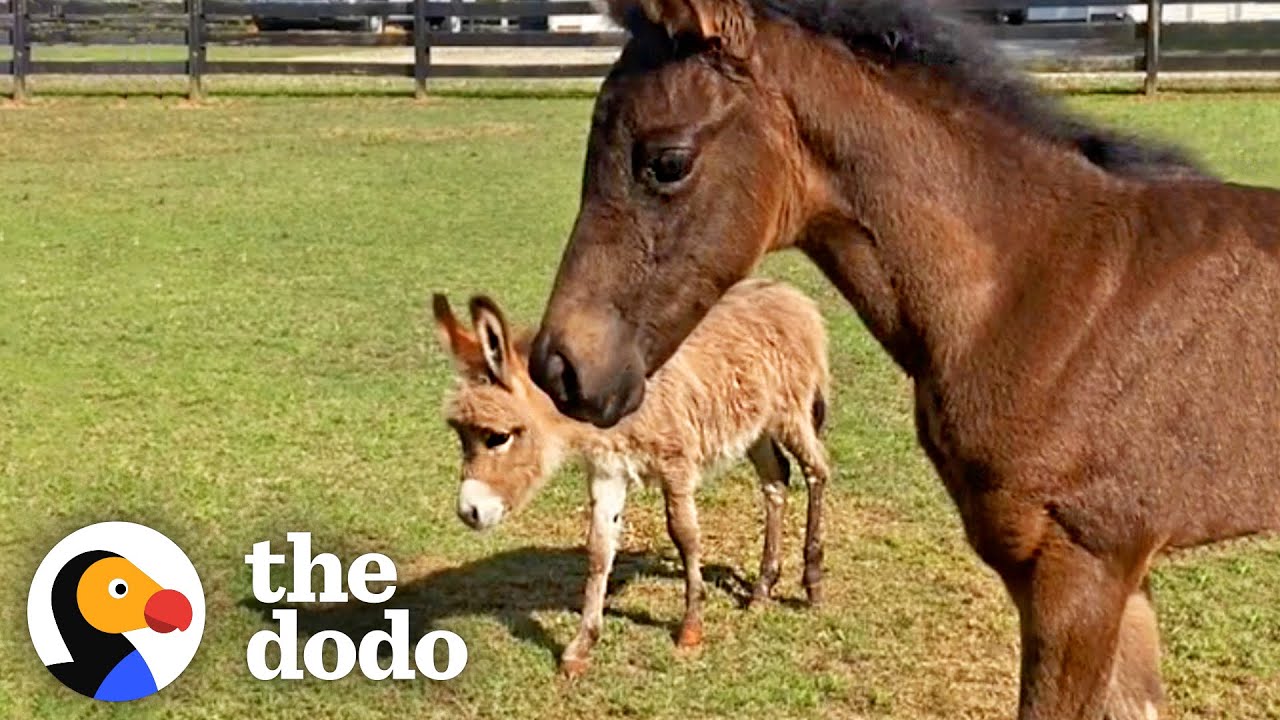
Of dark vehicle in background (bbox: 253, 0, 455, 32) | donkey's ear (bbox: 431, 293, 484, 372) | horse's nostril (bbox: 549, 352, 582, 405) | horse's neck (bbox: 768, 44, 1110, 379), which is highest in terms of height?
dark vehicle in background (bbox: 253, 0, 455, 32)

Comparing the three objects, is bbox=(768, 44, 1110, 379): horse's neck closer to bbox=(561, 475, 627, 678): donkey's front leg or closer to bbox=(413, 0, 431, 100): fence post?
bbox=(561, 475, 627, 678): donkey's front leg

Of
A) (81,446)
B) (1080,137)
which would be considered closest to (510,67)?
(81,446)

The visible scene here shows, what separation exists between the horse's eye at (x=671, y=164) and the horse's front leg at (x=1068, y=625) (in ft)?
3.31

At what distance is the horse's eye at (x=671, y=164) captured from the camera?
301cm

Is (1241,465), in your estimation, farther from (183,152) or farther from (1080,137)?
(183,152)

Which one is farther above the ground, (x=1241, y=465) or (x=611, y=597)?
(x=1241, y=465)

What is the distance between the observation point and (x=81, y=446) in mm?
7461

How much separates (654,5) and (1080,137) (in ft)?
3.31

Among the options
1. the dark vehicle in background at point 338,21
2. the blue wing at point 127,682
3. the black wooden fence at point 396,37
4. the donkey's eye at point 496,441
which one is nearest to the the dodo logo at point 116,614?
the blue wing at point 127,682

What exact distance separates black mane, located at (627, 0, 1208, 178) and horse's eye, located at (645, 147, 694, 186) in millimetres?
268

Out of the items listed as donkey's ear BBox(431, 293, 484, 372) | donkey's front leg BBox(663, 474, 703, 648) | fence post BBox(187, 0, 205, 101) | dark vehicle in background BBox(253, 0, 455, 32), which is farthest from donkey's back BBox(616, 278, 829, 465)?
fence post BBox(187, 0, 205, 101)

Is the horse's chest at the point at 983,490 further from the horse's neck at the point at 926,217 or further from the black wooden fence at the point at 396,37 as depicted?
the black wooden fence at the point at 396,37

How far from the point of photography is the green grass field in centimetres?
510

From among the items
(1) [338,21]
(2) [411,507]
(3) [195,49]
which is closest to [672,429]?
(2) [411,507]
